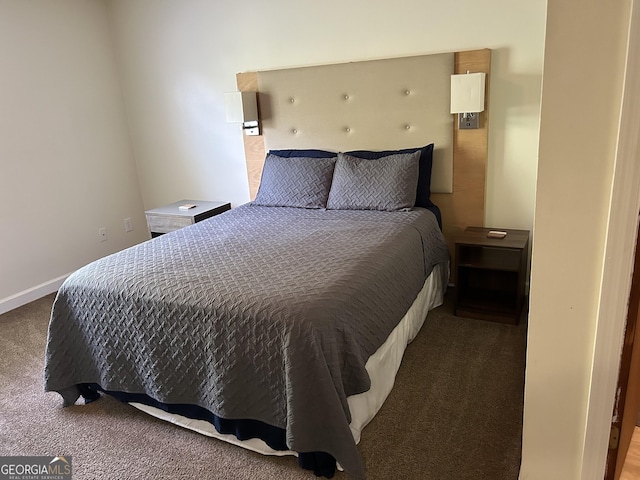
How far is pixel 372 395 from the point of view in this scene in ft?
6.52

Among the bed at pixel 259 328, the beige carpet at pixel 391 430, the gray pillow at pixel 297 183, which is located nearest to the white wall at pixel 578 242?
the beige carpet at pixel 391 430

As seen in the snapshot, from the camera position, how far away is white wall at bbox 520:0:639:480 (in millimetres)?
1076

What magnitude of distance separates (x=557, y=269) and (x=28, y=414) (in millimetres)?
2336

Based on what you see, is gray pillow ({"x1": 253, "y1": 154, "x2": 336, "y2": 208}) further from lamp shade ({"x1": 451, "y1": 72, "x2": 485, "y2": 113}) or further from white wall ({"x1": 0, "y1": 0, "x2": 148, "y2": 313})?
white wall ({"x1": 0, "y1": 0, "x2": 148, "y2": 313})

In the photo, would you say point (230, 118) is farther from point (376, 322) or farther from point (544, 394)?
point (544, 394)

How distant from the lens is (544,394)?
4.48ft

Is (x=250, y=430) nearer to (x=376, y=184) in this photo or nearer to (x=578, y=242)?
(x=578, y=242)

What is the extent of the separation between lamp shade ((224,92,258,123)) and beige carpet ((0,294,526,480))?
1.99 meters

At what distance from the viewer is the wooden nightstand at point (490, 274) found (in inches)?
105

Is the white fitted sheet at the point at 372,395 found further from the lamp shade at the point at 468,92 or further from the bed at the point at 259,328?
the lamp shade at the point at 468,92

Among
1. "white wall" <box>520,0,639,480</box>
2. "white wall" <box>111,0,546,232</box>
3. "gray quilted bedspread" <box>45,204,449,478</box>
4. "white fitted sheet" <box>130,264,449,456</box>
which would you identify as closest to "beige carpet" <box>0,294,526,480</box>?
"white fitted sheet" <box>130,264,449,456</box>

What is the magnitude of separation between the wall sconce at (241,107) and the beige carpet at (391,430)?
6.53 ft

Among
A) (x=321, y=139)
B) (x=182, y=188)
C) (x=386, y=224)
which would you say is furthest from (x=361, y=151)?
(x=182, y=188)

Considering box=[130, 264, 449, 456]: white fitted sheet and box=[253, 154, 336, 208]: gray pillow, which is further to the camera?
box=[253, 154, 336, 208]: gray pillow
